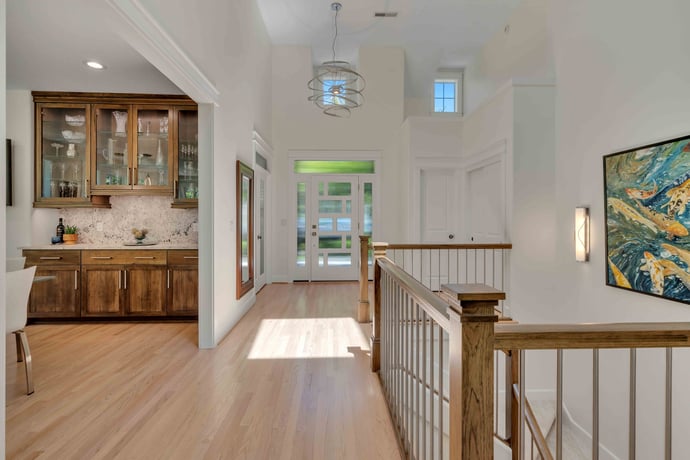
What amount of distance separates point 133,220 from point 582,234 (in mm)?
5093

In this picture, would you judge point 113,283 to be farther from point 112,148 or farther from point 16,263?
point 112,148

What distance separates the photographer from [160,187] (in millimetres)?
4191

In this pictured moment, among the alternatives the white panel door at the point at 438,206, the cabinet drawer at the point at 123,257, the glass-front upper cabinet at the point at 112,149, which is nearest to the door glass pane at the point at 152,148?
the glass-front upper cabinet at the point at 112,149

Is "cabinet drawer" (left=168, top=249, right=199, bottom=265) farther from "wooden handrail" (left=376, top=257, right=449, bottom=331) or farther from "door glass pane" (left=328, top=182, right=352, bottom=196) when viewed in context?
"door glass pane" (left=328, top=182, right=352, bottom=196)

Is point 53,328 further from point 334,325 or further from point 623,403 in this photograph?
point 623,403

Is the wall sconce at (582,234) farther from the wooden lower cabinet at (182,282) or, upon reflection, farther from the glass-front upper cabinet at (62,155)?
the glass-front upper cabinet at (62,155)

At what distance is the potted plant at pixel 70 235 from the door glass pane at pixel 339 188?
397 centimetres

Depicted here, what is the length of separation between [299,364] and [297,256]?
3.94 metres

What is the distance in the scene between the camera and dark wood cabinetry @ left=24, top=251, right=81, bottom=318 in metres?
3.90

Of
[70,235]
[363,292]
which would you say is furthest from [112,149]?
[363,292]

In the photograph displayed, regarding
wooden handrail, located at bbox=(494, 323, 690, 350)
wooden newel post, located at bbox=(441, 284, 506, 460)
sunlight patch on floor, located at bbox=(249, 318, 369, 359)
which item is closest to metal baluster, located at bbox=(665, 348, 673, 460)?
wooden handrail, located at bbox=(494, 323, 690, 350)

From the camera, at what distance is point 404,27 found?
5996 mm

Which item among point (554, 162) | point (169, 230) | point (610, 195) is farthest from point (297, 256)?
point (610, 195)

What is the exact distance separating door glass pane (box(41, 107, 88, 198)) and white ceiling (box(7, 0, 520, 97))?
1.08 feet
